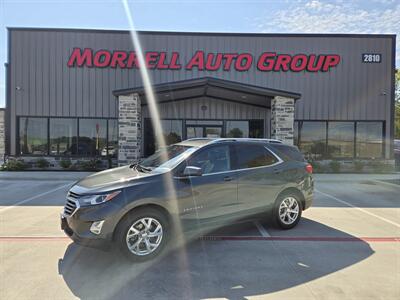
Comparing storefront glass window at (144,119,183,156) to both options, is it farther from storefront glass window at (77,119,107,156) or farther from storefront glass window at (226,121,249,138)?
storefront glass window at (226,121,249,138)

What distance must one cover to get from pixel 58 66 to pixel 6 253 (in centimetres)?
→ 1359

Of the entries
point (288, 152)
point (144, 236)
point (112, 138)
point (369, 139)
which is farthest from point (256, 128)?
point (144, 236)

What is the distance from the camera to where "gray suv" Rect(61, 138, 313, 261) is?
162 inches

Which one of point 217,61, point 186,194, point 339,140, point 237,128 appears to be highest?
point 217,61

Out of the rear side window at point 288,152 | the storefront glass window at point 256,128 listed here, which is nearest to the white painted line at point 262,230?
the rear side window at point 288,152

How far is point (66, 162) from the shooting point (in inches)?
597

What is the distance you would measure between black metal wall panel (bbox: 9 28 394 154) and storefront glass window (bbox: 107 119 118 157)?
1.50 feet

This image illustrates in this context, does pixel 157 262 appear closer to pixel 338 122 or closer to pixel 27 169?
pixel 27 169

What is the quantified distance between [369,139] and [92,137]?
15.0 meters

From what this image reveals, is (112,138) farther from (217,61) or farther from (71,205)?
(71,205)

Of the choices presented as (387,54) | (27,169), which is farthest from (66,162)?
(387,54)

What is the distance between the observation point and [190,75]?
643 inches

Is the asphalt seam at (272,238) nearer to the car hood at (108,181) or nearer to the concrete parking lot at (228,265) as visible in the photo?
the concrete parking lot at (228,265)

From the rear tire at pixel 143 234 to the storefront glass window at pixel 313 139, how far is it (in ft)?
44.2
